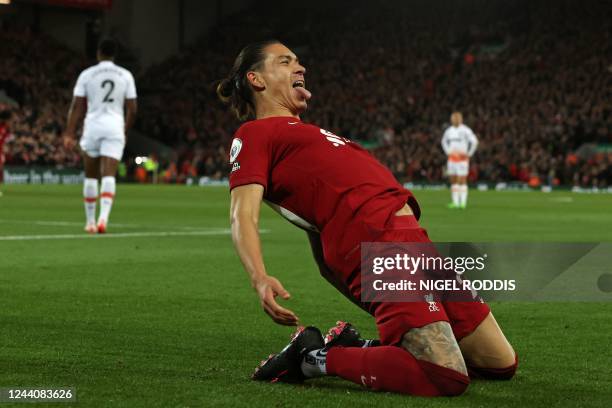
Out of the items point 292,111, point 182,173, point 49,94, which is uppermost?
point 292,111

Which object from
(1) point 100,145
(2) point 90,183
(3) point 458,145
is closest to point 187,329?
(1) point 100,145

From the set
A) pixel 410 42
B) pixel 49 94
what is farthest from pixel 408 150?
pixel 49 94

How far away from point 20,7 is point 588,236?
4263 centimetres

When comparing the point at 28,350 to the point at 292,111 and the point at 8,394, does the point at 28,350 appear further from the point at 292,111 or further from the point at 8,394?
the point at 292,111

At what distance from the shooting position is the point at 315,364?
14.5ft

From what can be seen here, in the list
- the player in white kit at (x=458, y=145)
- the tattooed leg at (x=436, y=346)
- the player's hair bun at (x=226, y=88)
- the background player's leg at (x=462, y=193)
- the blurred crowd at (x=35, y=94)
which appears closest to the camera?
the tattooed leg at (x=436, y=346)

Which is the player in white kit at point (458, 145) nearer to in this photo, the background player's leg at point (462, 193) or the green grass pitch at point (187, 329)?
the background player's leg at point (462, 193)

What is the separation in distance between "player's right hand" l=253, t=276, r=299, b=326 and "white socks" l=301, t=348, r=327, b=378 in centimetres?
71

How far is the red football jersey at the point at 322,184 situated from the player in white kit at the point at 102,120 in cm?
933

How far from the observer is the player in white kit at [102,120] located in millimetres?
13477

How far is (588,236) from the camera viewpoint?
1408cm

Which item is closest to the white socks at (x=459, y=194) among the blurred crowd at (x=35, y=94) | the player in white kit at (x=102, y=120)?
the player in white kit at (x=102, y=120)

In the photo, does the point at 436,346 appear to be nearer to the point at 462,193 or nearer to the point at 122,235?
the point at 122,235

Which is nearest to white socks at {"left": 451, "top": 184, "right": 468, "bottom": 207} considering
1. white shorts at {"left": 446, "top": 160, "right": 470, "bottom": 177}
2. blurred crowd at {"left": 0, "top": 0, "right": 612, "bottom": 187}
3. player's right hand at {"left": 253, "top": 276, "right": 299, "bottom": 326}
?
white shorts at {"left": 446, "top": 160, "right": 470, "bottom": 177}
